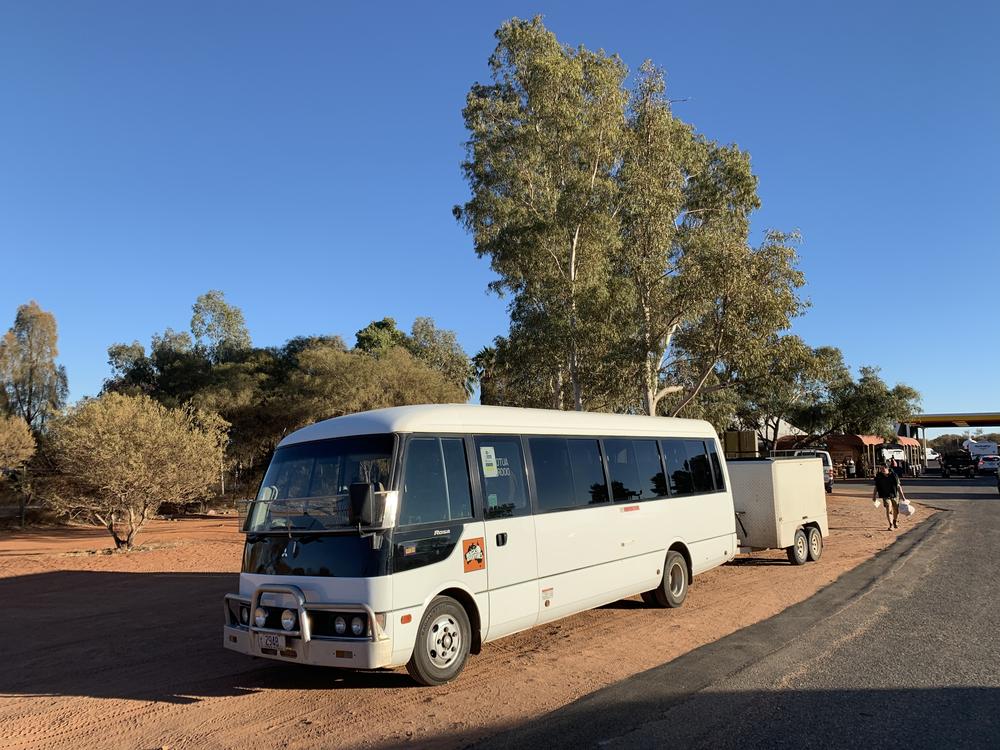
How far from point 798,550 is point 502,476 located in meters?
8.88

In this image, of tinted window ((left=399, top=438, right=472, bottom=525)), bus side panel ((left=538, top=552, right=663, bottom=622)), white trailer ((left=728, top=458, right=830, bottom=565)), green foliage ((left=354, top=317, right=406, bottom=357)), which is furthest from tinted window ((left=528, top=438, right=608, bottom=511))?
green foliage ((left=354, top=317, right=406, bottom=357))

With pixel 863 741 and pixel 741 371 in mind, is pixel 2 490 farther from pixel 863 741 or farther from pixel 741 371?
pixel 863 741

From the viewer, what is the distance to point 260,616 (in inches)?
251

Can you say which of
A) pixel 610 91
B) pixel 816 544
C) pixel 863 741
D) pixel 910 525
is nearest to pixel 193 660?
pixel 863 741

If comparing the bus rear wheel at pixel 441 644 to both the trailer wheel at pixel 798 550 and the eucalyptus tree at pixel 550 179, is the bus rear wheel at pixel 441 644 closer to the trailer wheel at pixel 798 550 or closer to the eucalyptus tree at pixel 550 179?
the trailer wheel at pixel 798 550

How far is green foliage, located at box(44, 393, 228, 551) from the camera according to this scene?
694 inches

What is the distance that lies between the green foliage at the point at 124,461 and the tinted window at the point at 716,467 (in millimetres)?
13976

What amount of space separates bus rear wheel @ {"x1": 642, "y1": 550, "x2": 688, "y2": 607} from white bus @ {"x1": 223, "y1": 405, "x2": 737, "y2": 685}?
780 millimetres

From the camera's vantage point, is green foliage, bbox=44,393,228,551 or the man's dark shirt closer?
green foliage, bbox=44,393,228,551

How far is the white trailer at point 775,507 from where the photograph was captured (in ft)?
43.1

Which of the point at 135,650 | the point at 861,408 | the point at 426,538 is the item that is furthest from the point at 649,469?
the point at 861,408

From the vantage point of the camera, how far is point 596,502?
28.6ft

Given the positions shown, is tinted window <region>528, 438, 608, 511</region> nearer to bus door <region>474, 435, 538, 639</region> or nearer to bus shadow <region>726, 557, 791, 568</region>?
bus door <region>474, 435, 538, 639</region>

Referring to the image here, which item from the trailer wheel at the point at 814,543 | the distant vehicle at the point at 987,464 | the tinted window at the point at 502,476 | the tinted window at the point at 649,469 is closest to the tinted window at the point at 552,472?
the tinted window at the point at 502,476
